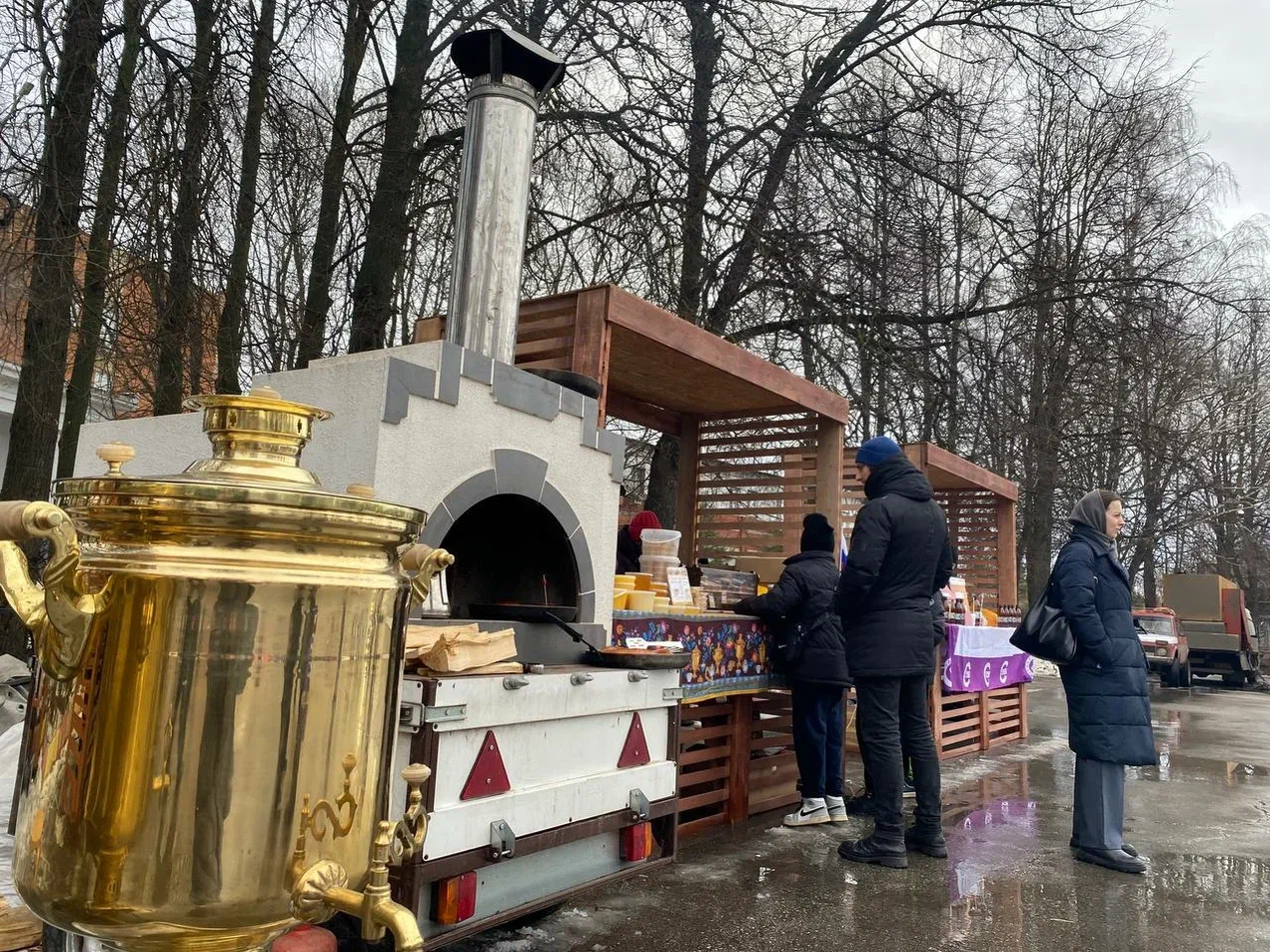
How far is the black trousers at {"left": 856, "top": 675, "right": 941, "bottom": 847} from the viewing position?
457cm

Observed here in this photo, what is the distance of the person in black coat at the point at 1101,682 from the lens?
15.1ft

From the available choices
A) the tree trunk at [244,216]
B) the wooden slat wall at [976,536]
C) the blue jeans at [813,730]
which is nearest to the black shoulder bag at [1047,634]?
the blue jeans at [813,730]

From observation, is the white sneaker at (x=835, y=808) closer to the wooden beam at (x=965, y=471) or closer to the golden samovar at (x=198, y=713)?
the wooden beam at (x=965, y=471)

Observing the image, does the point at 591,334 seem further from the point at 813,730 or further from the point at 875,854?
the point at 875,854

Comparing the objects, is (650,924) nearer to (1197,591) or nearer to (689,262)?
(689,262)

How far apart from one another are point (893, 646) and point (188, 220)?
446 cm

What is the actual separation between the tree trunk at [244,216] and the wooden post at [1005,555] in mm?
8271

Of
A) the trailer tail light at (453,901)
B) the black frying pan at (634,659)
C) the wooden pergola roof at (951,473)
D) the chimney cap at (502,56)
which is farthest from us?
the wooden pergola roof at (951,473)

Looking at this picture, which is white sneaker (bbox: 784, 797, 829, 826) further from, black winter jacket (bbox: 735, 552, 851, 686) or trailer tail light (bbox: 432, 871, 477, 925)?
trailer tail light (bbox: 432, 871, 477, 925)

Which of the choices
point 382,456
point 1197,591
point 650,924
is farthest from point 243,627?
point 1197,591

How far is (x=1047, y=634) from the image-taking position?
→ 4.75 metres

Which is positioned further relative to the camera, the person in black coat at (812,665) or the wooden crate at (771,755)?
the wooden crate at (771,755)

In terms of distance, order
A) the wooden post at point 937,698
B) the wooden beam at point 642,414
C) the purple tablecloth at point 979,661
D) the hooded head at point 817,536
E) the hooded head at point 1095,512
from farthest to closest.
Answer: the purple tablecloth at point 979,661 < the wooden post at point 937,698 < the wooden beam at point 642,414 < the hooded head at point 817,536 < the hooded head at point 1095,512

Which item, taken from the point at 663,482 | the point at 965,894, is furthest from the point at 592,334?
the point at 663,482
